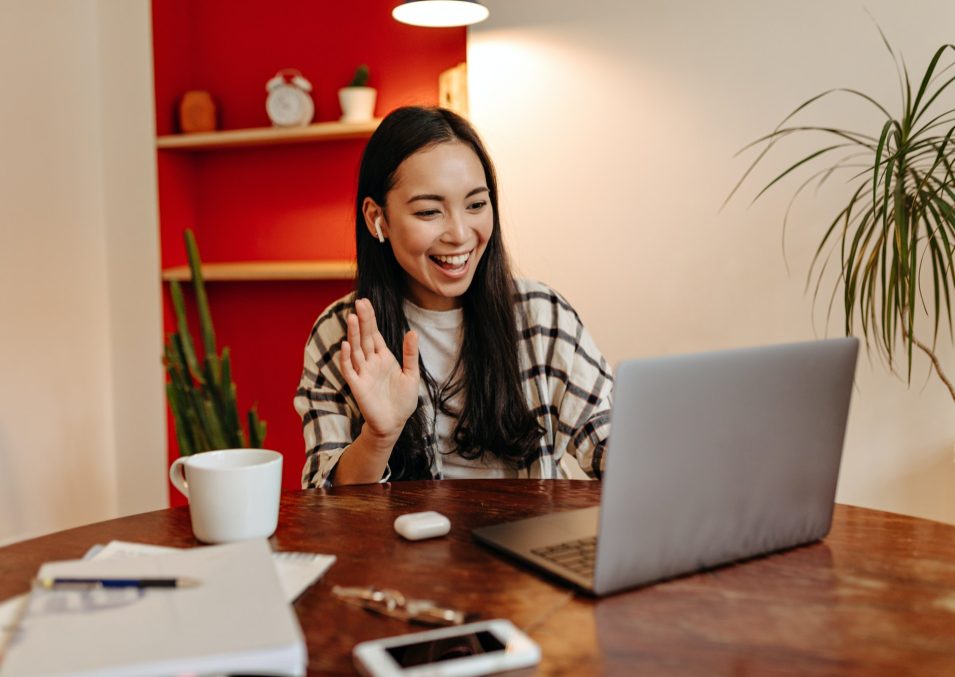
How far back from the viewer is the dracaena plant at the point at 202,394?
254 cm

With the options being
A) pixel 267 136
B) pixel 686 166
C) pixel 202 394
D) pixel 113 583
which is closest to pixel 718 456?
pixel 113 583

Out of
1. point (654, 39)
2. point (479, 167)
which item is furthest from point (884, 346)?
point (479, 167)

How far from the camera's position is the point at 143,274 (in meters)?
3.23

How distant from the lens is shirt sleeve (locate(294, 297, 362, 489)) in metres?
1.53

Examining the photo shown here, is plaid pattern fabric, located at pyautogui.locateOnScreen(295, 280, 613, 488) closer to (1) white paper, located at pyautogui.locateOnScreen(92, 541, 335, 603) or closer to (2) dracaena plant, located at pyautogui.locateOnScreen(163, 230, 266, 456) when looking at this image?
(1) white paper, located at pyautogui.locateOnScreen(92, 541, 335, 603)

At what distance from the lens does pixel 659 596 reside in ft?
2.71

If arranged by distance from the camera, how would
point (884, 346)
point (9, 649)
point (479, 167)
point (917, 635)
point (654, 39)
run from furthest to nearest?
point (654, 39), point (884, 346), point (479, 167), point (917, 635), point (9, 649)

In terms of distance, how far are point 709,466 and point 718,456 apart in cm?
1

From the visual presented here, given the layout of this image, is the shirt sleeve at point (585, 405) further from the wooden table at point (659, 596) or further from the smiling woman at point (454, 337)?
the wooden table at point (659, 596)

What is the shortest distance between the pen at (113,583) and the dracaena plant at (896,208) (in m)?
1.62

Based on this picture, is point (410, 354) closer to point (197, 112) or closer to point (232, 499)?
point (232, 499)

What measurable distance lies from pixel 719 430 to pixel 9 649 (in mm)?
609

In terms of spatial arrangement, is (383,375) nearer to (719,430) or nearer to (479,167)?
(479,167)

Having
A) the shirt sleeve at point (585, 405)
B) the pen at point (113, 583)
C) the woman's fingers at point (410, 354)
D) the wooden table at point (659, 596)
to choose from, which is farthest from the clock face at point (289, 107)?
the pen at point (113, 583)
